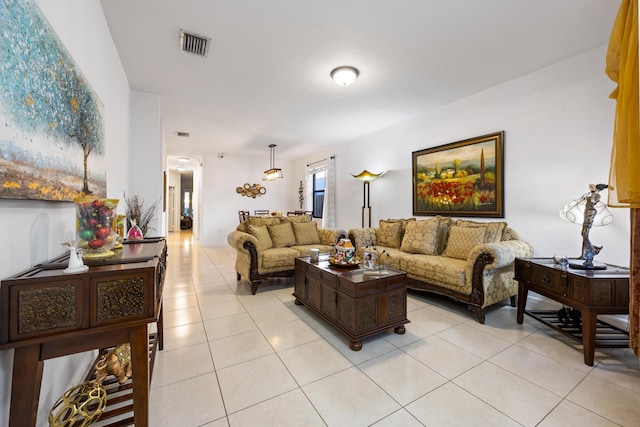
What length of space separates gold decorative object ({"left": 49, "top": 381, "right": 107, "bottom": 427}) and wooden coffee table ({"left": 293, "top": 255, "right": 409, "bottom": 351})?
1573 millimetres

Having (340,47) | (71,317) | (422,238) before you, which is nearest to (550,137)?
(422,238)

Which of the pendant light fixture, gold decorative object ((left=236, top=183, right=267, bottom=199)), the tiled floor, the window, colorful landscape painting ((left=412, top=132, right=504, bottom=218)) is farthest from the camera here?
gold decorative object ((left=236, top=183, right=267, bottom=199))

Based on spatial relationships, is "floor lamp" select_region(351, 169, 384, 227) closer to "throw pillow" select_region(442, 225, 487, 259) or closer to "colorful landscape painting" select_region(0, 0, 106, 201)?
"throw pillow" select_region(442, 225, 487, 259)

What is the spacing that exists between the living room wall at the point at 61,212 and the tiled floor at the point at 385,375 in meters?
0.51

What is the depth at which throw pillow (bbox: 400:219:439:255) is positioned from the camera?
3.49m

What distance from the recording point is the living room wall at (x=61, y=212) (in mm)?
949

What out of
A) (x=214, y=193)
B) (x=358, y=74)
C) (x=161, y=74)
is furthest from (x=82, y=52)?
(x=214, y=193)

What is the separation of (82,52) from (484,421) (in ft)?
10.7

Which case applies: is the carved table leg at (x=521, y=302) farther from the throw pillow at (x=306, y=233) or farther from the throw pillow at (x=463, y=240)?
the throw pillow at (x=306, y=233)

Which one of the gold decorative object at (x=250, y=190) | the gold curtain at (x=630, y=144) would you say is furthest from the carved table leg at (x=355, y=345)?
the gold decorative object at (x=250, y=190)

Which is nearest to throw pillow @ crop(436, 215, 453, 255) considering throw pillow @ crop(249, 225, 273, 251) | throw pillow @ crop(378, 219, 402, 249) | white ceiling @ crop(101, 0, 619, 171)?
throw pillow @ crop(378, 219, 402, 249)

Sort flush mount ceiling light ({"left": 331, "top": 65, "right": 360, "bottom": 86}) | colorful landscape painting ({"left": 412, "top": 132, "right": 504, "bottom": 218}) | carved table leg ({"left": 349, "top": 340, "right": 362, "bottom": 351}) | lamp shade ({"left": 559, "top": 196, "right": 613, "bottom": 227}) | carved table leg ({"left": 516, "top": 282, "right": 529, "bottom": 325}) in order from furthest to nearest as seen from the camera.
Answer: colorful landscape painting ({"left": 412, "top": 132, "right": 504, "bottom": 218}) → flush mount ceiling light ({"left": 331, "top": 65, "right": 360, "bottom": 86}) → carved table leg ({"left": 516, "top": 282, "right": 529, "bottom": 325}) → lamp shade ({"left": 559, "top": 196, "right": 613, "bottom": 227}) → carved table leg ({"left": 349, "top": 340, "right": 362, "bottom": 351})

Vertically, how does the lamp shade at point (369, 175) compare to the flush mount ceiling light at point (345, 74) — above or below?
below

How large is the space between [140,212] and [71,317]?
2.92 meters
